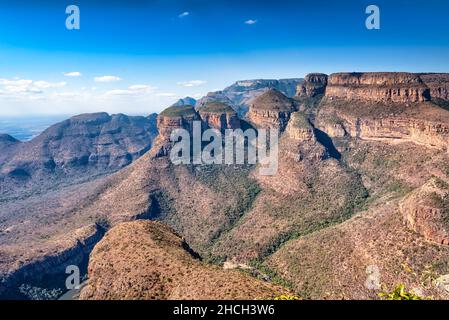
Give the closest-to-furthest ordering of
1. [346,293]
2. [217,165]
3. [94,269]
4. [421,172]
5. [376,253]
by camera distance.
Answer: [94,269] → [346,293] → [376,253] → [421,172] → [217,165]

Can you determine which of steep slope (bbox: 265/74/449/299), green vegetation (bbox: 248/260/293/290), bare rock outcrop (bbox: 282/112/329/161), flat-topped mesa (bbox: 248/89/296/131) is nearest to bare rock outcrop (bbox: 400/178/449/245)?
steep slope (bbox: 265/74/449/299)

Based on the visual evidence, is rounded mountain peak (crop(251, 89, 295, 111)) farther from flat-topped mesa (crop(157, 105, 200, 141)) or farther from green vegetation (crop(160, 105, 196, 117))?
flat-topped mesa (crop(157, 105, 200, 141))

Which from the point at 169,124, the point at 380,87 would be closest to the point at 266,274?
the point at 380,87

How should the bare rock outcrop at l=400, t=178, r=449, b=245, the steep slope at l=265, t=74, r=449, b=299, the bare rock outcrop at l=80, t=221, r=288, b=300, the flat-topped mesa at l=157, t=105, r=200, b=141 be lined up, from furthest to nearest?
the flat-topped mesa at l=157, t=105, r=200, b=141, the bare rock outcrop at l=400, t=178, r=449, b=245, the steep slope at l=265, t=74, r=449, b=299, the bare rock outcrop at l=80, t=221, r=288, b=300

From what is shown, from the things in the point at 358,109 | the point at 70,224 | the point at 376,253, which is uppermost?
the point at 358,109

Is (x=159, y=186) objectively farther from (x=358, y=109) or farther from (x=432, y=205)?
(x=432, y=205)

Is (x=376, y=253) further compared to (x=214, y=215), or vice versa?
(x=214, y=215)
